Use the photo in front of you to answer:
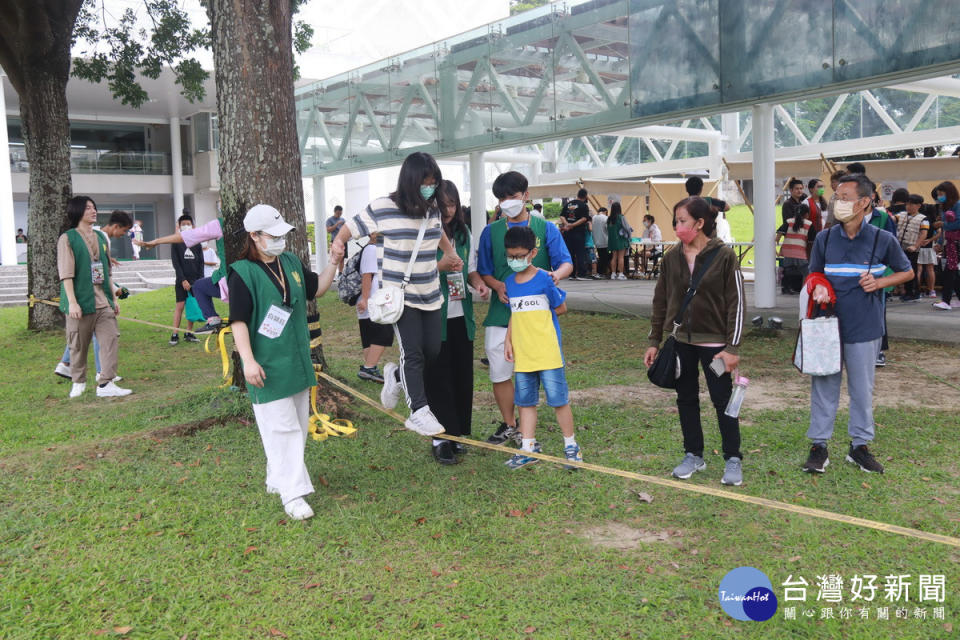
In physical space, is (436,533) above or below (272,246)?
below

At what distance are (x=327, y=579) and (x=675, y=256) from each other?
2589 mm

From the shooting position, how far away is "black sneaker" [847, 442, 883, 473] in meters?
4.80

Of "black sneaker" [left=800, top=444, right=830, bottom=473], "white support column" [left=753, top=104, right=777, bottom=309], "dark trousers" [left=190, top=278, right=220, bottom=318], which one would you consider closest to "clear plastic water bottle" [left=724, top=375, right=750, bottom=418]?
"black sneaker" [left=800, top=444, right=830, bottom=473]

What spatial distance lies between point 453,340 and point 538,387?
672 millimetres

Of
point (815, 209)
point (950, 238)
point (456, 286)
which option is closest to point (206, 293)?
point (456, 286)

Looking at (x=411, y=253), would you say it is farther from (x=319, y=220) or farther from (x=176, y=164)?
(x=176, y=164)

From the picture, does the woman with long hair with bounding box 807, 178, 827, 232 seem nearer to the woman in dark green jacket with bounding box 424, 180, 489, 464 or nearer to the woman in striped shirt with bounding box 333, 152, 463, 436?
the woman in dark green jacket with bounding box 424, 180, 489, 464

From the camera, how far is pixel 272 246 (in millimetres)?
4277

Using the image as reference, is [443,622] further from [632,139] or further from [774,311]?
[632,139]

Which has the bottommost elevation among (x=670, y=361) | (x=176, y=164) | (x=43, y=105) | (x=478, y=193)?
(x=670, y=361)

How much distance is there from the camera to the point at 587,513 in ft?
14.3

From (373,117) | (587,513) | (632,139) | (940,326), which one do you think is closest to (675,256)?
(587,513)

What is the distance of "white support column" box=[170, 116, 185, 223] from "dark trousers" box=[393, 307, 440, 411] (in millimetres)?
35493

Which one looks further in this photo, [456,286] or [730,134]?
[730,134]
